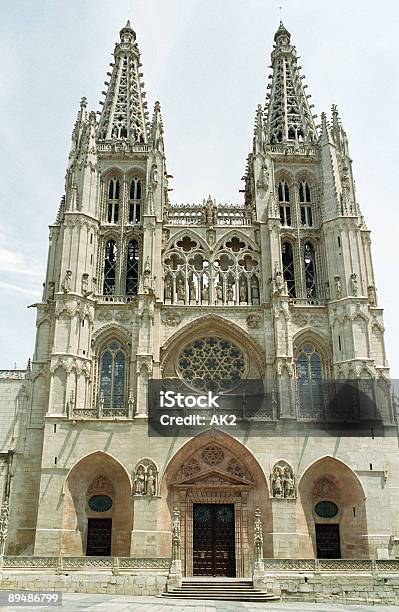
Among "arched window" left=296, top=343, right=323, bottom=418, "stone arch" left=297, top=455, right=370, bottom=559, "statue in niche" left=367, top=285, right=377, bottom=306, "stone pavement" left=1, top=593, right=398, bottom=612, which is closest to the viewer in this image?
"stone pavement" left=1, top=593, right=398, bottom=612

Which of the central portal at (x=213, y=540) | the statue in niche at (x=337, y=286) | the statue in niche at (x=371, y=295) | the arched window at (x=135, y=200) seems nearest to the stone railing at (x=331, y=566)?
the central portal at (x=213, y=540)

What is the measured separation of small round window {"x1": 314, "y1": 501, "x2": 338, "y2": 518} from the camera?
27766 millimetres

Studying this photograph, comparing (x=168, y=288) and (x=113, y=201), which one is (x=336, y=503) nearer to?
(x=168, y=288)

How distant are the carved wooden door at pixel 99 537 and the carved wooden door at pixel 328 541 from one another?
9411mm

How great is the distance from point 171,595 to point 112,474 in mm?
7726

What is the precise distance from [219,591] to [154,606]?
16.7 ft

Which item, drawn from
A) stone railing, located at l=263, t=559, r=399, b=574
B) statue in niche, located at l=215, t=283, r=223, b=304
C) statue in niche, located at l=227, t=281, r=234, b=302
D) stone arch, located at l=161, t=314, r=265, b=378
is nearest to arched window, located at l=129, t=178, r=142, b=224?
statue in niche, located at l=215, t=283, r=223, b=304

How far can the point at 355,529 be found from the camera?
Answer: 88.1ft

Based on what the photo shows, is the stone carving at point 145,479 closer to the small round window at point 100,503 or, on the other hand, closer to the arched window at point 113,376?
the small round window at point 100,503

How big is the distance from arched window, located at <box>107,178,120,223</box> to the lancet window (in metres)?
4.19

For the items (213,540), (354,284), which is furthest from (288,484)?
(354,284)

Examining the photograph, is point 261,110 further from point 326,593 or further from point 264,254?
point 326,593

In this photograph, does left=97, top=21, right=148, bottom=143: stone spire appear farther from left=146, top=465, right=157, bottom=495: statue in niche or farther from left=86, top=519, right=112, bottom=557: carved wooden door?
left=86, top=519, right=112, bottom=557: carved wooden door

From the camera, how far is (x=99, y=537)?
89.7ft
